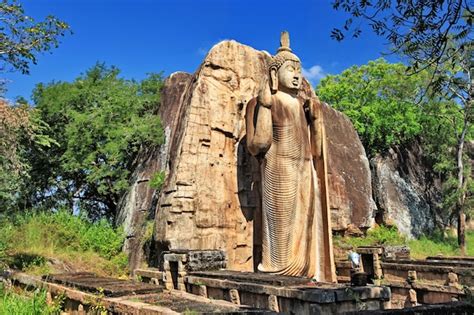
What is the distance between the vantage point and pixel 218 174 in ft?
37.6

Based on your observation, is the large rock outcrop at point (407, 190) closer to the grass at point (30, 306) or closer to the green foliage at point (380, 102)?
the green foliage at point (380, 102)

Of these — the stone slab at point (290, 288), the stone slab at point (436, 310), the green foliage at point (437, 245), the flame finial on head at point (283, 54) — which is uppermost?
the flame finial on head at point (283, 54)

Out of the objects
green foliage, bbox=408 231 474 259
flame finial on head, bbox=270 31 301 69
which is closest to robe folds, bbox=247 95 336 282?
flame finial on head, bbox=270 31 301 69

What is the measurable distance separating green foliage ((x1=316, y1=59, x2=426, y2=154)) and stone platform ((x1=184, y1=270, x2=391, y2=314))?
15510 mm

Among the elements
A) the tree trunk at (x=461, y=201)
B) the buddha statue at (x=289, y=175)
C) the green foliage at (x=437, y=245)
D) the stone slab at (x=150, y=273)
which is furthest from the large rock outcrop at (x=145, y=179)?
the tree trunk at (x=461, y=201)

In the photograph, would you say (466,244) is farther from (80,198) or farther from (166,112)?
(80,198)

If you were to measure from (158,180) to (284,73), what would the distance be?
166 inches

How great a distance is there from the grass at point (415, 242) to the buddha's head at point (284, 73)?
4656 mm

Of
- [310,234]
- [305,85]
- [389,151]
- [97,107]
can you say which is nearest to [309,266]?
[310,234]

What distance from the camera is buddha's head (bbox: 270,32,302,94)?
1034cm

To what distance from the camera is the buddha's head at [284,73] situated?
33.9 feet

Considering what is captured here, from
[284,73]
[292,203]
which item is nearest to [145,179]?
[292,203]

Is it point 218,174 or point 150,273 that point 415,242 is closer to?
point 218,174

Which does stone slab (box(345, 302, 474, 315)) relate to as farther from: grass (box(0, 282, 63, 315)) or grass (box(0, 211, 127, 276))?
grass (box(0, 211, 127, 276))
